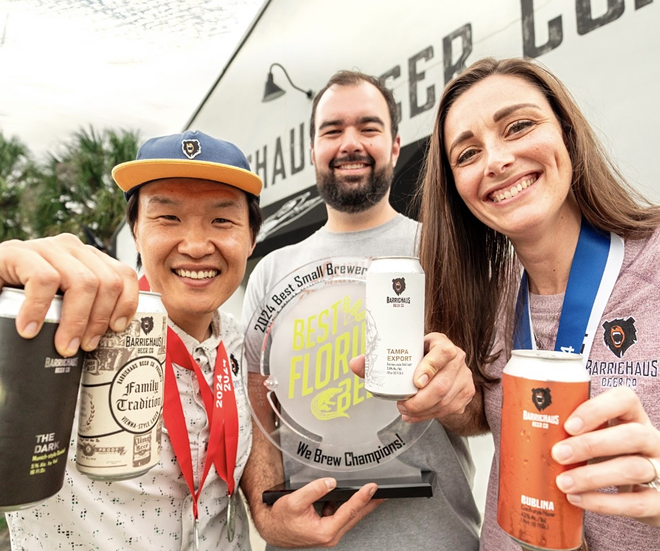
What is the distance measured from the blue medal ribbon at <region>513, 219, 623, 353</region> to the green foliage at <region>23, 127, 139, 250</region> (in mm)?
16009

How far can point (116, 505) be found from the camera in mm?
1211

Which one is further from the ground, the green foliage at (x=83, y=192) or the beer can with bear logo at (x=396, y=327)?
the green foliage at (x=83, y=192)

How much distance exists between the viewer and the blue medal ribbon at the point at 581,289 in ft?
4.08

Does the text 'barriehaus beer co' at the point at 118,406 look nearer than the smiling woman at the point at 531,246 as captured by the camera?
Yes

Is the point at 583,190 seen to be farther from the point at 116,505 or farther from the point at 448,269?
the point at 116,505

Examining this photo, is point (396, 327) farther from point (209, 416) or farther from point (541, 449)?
point (209, 416)

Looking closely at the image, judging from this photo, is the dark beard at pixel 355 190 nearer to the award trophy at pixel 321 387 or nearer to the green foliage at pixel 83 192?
the award trophy at pixel 321 387

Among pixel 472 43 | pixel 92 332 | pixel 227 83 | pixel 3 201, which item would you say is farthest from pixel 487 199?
pixel 3 201

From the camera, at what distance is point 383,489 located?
1.42m

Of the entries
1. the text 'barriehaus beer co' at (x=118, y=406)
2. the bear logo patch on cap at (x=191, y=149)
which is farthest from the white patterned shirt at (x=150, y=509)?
the bear logo patch on cap at (x=191, y=149)

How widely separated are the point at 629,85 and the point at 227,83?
25.5ft

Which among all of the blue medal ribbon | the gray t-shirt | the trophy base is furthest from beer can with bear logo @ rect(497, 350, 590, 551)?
the gray t-shirt

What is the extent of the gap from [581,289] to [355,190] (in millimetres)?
1090

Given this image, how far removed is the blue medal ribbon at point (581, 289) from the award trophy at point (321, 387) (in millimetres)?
551
